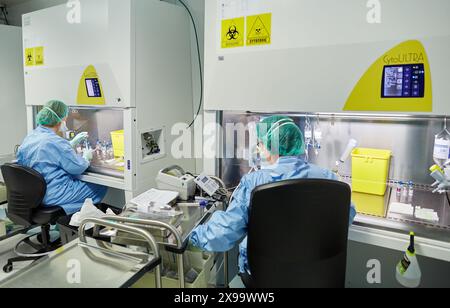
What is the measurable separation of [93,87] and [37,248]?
1.45 metres

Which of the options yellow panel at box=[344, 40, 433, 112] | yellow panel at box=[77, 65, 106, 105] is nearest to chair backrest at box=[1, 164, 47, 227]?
yellow panel at box=[77, 65, 106, 105]

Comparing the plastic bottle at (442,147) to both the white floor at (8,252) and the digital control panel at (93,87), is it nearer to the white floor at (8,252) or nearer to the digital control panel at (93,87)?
the digital control panel at (93,87)

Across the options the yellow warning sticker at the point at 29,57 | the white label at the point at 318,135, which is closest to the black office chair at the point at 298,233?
the white label at the point at 318,135

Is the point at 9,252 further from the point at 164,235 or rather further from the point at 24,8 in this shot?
the point at 24,8

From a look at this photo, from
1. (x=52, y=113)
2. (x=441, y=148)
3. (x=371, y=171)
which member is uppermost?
(x=52, y=113)

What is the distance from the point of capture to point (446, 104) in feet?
4.24

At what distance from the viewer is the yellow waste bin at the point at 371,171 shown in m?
1.73

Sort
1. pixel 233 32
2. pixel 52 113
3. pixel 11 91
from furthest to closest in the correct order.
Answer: pixel 11 91 → pixel 52 113 → pixel 233 32

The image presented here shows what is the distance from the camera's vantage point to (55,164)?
2.19 m

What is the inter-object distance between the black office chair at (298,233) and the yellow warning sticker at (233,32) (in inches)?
36.4

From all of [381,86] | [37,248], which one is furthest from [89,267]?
[37,248]
